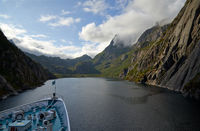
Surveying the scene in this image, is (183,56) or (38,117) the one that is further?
(183,56)

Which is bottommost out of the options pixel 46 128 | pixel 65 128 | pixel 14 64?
pixel 65 128

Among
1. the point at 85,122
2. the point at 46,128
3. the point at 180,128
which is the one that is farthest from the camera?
the point at 85,122

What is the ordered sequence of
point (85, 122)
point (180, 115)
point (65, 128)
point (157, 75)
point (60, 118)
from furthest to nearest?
1. point (157, 75)
2. point (180, 115)
3. point (85, 122)
4. point (60, 118)
5. point (65, 128)

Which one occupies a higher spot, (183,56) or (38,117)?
(183,56)

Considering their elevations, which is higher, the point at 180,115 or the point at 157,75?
the point at 157,75

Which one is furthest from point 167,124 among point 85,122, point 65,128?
point 65,128

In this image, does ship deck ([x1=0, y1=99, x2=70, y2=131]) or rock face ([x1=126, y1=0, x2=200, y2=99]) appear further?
rock face ([x1=126, y1=0, x2=200, y2=99])

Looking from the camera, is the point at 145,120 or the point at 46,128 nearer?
the point at 46,128

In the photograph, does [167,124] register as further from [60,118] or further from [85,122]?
[60,118]

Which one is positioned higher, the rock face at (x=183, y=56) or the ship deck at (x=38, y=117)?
the rock face at (x=183, y=56)

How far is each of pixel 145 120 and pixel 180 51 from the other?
11825 centimetres

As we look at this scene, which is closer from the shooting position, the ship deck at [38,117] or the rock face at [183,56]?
the ship deck at [38,117]

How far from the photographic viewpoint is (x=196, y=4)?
421ft

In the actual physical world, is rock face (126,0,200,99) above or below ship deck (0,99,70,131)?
above
